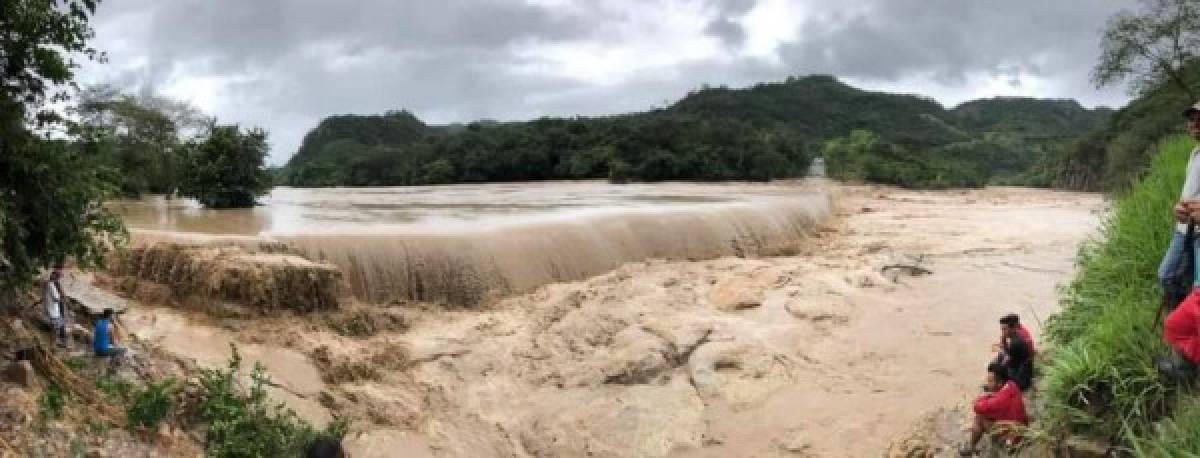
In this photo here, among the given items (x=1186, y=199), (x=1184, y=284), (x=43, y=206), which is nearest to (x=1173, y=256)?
(x=1184, y=284)

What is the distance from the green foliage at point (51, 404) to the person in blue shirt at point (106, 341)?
3.27 ft

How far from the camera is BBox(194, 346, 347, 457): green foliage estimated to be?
697cm

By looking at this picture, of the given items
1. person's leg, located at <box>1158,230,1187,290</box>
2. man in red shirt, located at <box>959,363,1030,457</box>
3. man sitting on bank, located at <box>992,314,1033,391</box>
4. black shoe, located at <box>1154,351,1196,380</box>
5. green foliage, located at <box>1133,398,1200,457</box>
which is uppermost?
person's leg, located at <box>1158,230,1187,290</box>

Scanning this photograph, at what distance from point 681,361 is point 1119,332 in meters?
5.66

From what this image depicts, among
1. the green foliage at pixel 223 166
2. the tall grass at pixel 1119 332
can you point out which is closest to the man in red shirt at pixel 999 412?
the tall grass at pixel 1119 332

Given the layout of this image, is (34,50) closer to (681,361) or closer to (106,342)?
(106,342)

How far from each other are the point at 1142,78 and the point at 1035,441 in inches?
1090

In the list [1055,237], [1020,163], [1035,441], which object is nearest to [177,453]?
[1035,441]

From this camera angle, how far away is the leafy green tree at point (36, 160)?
638 cm

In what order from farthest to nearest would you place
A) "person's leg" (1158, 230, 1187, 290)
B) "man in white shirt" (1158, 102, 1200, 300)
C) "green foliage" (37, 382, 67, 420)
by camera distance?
"green foliage" (37, 382, 67, 420) → "person's leg" (1158, 230, 1187, 290) → "man in white shirt" (1158, 102, 1200, 300)

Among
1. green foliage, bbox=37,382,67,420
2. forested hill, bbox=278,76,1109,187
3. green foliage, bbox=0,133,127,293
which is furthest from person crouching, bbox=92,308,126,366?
forested hill, bbox=278,76,1109,187

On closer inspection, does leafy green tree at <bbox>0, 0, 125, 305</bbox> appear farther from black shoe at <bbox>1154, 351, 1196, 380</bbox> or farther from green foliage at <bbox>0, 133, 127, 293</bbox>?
black shoe at <bbox>1154, 351, 1196, 380</bbox>

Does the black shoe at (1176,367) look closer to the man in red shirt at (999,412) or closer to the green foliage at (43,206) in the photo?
the man in red shirt at (999,412)

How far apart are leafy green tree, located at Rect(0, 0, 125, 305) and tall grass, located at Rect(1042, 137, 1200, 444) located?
273 inches
